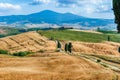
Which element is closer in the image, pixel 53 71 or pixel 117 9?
pixel 53 71

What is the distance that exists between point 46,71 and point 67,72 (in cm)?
525

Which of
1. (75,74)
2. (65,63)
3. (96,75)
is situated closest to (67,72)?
(75,74)

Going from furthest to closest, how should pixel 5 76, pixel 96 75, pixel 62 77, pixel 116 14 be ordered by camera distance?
1. pixel 116 14
2. pixel 96 75
3. pixel 62 77
4. pixel 5 76

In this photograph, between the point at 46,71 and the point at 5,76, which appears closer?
the point at 5,76

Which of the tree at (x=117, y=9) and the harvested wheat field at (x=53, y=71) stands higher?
the tree at (x=117, y=9)

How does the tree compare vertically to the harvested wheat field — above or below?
above

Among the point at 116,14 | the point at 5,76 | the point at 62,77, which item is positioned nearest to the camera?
the point at 5,76

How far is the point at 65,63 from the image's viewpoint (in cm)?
9269

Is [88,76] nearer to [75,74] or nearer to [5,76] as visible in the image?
[75,74]

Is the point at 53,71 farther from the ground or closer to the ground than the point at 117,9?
closer to the ground

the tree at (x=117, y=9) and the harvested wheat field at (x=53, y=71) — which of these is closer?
the harvested wheat field at (x=53, y=71)

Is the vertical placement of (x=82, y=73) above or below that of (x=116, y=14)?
below

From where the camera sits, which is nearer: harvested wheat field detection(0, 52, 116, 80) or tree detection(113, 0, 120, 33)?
harvested wheat field detection(0, 52, 116, 80)

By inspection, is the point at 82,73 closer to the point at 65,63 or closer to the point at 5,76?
the point at 65,63
